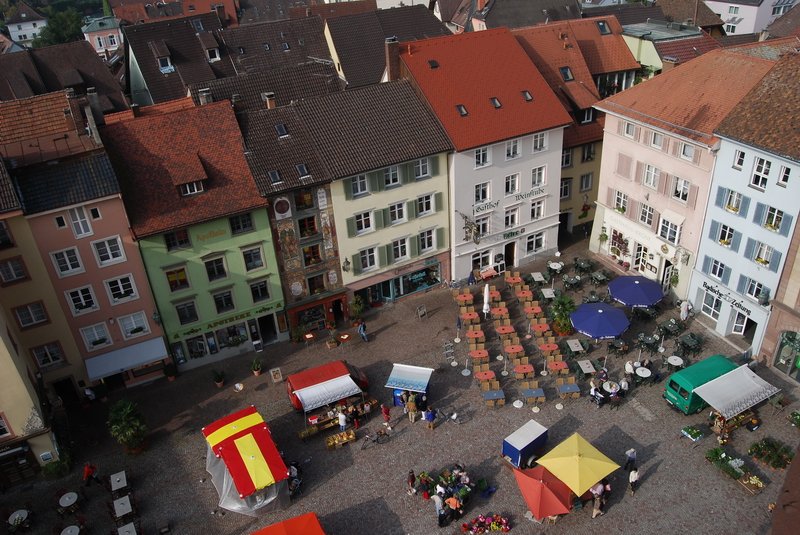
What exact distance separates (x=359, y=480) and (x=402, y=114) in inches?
935

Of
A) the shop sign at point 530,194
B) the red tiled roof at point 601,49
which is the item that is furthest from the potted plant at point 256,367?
the red tiled roof at point 601,49

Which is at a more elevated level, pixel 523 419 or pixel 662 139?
pixel 662 139

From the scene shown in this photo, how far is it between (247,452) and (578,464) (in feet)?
52.0

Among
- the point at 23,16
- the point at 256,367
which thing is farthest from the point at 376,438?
the point at 23,16

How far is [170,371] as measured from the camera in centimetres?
4044

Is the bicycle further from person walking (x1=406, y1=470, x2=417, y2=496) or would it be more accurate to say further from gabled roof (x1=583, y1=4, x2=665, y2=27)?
gabled roof (x1=583, y1=4, x2=665, y2=27)

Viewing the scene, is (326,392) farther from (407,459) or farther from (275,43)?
(275,43)

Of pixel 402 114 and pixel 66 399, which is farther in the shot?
pixel 402 114

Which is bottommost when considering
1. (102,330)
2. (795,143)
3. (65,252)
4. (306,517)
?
(306,517)

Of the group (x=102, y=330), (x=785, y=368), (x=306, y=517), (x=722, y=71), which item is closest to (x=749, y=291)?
(x=785, y=368)

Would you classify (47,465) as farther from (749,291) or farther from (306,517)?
(749,291)

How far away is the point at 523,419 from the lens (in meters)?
36.1

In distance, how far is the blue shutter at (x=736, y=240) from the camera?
38519mm

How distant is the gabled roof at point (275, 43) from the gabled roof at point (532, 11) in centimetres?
2334
